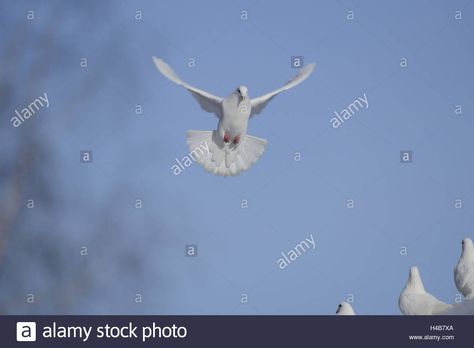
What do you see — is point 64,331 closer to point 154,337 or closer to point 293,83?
point 154,337

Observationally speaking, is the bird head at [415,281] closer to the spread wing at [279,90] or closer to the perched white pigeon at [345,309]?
the perched white pigeon at [345,309]

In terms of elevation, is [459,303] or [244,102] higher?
[244,102]

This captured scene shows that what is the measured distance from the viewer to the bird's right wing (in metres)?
20.4

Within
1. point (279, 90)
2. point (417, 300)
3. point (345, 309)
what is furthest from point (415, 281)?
point (279, 90)

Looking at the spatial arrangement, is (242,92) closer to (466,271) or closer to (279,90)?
(279,90)

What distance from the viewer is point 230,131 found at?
20.7 metres

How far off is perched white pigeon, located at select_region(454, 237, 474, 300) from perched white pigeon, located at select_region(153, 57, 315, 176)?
15.5ft

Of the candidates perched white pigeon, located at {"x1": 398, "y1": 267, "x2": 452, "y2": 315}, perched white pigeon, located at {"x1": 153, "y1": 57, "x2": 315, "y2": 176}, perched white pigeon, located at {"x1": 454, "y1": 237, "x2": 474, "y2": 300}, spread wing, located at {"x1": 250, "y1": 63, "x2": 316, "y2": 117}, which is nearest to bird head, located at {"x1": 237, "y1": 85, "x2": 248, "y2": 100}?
perched white pigeon, located at {"x1": 153, "y1": 57, "x2": 315, "y2": 176}

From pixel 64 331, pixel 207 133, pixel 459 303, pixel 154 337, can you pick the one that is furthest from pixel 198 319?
pixel 207 133

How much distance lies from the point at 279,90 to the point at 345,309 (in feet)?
19.1

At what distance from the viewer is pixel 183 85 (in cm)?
2028

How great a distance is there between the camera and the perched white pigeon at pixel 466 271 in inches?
694

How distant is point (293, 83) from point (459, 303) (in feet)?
22.8

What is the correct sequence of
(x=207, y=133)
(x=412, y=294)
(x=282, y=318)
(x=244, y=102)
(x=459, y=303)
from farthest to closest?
1. (x=207, y=133)
2. (x=244, y=102)
3. (x=412, y=294)
4. (x=459, y=303)
5. (x=282, y=318)
